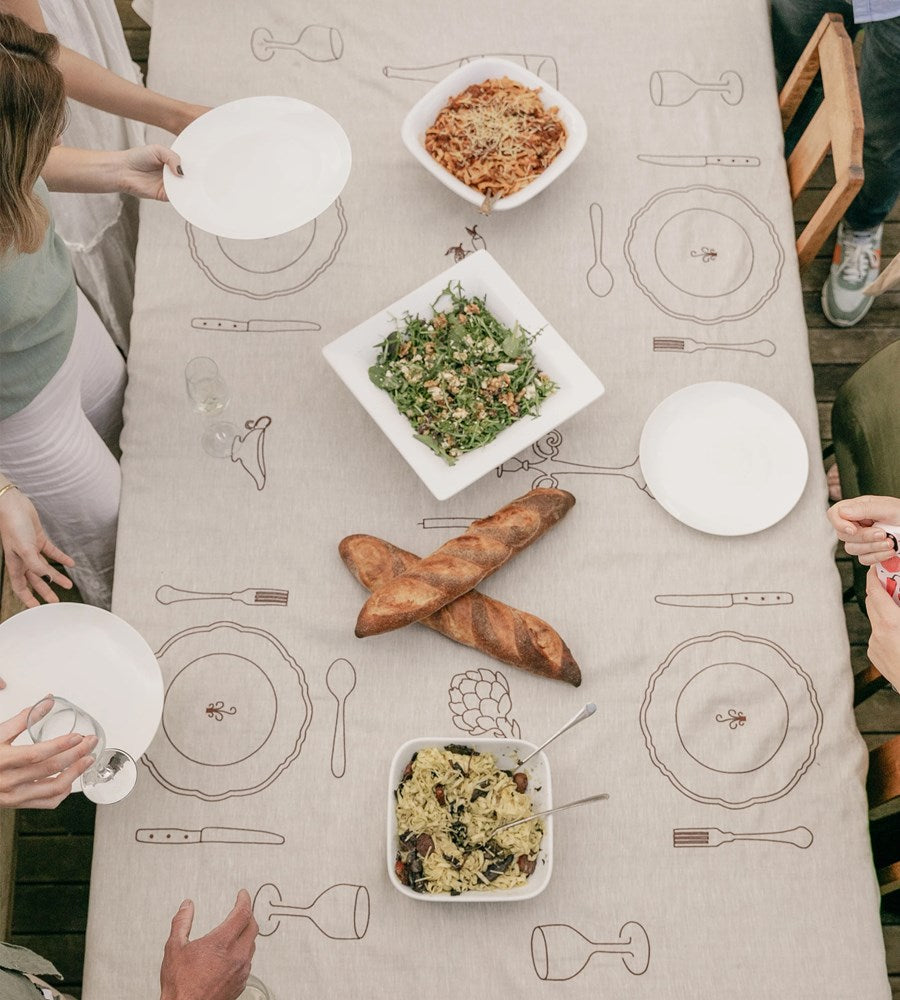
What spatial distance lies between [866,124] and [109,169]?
179 centimetres

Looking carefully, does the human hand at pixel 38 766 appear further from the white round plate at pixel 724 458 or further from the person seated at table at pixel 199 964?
the white round plate at pixel 724 458

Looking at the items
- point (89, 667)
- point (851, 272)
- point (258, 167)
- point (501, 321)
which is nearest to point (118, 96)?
point (258, 167)

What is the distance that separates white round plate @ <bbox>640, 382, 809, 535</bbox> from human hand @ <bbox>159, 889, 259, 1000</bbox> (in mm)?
918

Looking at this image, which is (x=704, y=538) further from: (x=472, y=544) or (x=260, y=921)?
(x=260, y=921)

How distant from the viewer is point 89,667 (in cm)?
131

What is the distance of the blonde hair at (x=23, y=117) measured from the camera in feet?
3.36

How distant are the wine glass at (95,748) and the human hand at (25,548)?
196 millimetres

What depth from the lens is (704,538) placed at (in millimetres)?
1446

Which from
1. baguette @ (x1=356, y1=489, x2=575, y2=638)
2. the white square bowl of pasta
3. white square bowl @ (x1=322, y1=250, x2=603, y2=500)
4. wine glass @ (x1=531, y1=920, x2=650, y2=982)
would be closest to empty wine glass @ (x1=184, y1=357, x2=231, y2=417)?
white square bowl @ (x1=322, y1=250, x2=603, y2=500)

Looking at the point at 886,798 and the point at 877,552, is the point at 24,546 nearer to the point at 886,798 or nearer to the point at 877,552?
the point at 877,552

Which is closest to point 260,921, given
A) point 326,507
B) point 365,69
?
point 326,507

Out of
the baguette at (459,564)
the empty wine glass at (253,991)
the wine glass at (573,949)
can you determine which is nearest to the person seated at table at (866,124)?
the baguette at (459,564)

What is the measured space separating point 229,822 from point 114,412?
857 mm

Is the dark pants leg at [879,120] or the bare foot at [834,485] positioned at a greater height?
the dark pants leg at [879,120]
